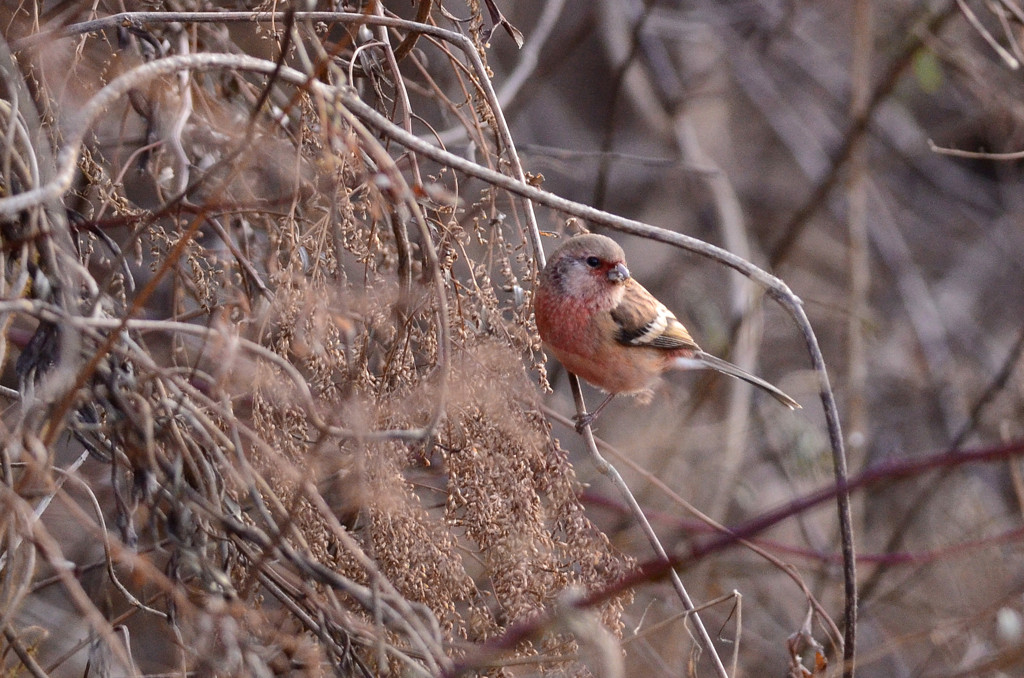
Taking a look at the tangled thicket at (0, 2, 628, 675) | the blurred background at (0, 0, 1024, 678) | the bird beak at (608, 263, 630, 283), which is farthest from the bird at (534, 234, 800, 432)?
the tangled thicket at (0, 2, 628, 675)

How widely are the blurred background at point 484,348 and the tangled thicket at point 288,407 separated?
14mm

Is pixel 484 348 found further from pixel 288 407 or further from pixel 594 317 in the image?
pixel 594 317

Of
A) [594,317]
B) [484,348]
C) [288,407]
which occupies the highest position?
[484,348]

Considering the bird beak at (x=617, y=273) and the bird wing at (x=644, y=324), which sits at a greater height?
the bird beak at (x=617, y=273)

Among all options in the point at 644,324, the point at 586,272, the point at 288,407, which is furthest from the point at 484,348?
the point at 644,324

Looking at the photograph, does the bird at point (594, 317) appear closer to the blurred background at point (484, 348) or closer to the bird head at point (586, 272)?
the bird head at point (586, 272)

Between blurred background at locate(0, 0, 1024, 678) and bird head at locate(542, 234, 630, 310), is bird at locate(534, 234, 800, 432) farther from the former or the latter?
blurred background at locate(0, 0, 1024, 678)

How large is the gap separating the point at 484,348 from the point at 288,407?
1.93ft

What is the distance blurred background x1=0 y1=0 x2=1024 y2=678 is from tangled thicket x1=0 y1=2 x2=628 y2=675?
0.01 meters

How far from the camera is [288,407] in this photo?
243 cm

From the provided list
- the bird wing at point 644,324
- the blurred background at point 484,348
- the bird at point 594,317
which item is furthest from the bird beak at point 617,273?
the blurred background at point 484,348

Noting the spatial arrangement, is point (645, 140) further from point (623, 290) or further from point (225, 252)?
point (225, 252)

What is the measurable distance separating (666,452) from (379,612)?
4503mm

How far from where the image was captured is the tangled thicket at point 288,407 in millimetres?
2047
